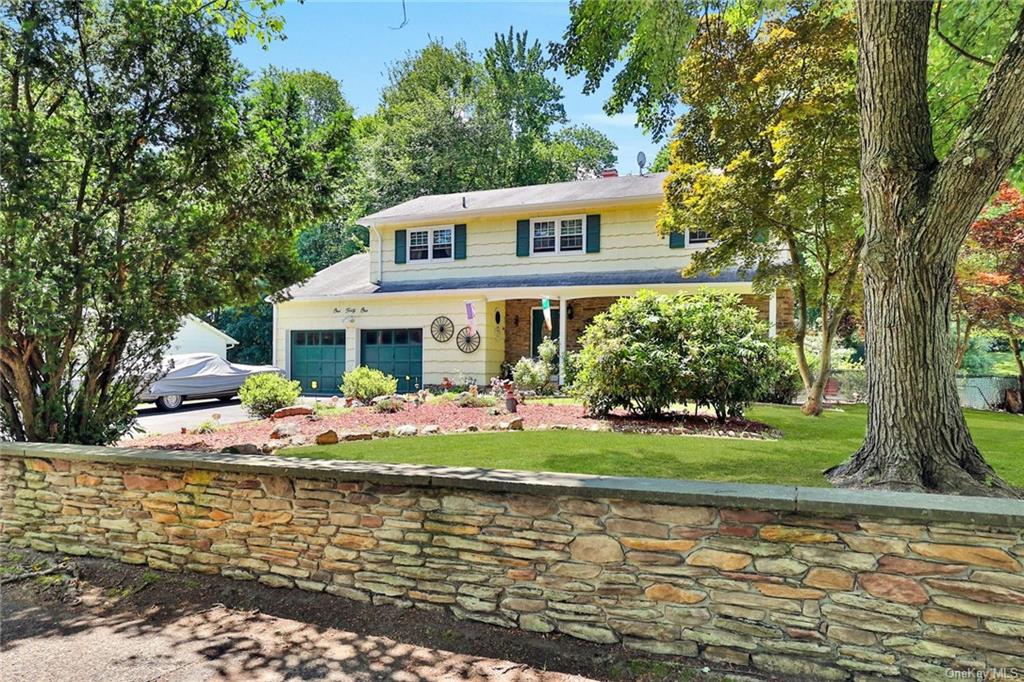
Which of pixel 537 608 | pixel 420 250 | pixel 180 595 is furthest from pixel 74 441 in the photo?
pixel 420 250

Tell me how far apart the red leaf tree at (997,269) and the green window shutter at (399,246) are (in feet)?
45.5

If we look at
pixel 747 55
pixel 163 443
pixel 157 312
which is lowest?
pixel 163 443

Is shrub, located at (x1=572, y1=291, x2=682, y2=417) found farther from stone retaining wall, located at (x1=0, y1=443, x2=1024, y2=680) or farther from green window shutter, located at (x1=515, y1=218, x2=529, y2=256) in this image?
green window shutter, located at (x1=515, y1=218, x2=529, y2=256)

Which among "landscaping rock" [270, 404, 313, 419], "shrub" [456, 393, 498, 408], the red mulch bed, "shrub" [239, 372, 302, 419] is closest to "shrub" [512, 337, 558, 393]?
"shrub" [456, 393, 498, 408]

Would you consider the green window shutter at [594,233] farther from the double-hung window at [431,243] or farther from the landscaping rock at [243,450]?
the landscaping rock at [243,450]

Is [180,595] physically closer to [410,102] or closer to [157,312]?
[157,312]

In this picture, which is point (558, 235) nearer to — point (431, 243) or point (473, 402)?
point (431, 243)

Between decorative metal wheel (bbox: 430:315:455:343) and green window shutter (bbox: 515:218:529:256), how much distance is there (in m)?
2.69

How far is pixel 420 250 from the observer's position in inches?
663

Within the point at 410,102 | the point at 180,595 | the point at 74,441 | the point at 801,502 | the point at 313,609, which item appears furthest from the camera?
the point at 410,102

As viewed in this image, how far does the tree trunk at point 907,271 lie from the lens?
4020mm

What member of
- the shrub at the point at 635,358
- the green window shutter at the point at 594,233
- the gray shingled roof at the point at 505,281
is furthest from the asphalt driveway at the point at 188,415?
the green window shutter at the point at 594,233

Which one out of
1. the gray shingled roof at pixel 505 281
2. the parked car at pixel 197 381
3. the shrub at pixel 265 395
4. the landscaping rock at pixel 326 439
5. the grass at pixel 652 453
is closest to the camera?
the grass at pixel 652 453

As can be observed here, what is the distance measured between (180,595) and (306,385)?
46.4 feet
